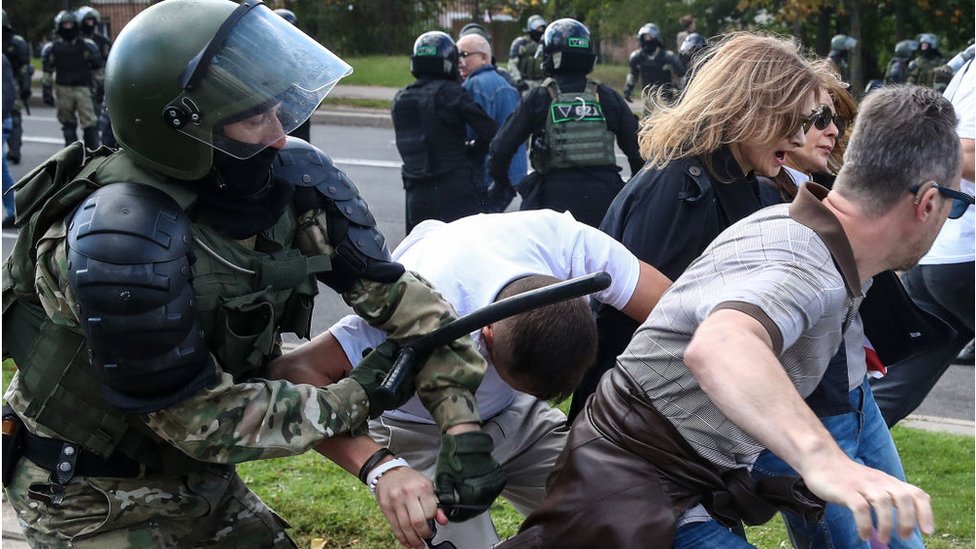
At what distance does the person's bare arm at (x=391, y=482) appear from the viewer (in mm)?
2318

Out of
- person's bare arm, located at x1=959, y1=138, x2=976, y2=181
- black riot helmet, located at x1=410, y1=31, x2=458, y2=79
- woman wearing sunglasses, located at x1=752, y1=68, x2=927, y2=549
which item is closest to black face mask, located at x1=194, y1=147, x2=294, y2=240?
woman wearing sunglasses, located at x1=752, y1=68, x2=927, y2=549

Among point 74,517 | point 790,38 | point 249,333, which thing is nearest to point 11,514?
point 74,517

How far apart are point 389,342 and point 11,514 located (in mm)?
2189

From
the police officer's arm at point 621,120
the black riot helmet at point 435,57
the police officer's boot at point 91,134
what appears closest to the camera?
the police officer's arm at point 621,120

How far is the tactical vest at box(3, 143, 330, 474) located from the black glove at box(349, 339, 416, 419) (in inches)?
7.3

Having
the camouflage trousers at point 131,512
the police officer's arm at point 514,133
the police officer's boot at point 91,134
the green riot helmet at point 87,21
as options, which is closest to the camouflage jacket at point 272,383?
the camouflage trousers at point 131,512

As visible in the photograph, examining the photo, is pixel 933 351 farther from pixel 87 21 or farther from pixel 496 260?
pixel 87 21

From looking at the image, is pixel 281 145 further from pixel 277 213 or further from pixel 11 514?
pixel 11 514

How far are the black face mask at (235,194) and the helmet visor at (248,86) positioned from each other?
47 mm

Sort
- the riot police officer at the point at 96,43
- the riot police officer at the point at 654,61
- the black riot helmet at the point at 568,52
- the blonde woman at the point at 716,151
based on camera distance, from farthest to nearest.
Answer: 1. the riot police officer at the point at 654,61
2. the riot police officer at the point at 96,43
3. the black riot helmet at the point at 568,52
4. the blonde woman at the point at 716,151

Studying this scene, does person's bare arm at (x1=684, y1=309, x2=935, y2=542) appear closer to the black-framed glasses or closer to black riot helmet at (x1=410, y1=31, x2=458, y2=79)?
the black-framed glasses

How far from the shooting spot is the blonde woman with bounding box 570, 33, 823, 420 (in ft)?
11.3

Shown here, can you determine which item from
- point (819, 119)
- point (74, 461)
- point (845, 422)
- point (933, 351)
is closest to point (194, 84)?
point (74, 461)

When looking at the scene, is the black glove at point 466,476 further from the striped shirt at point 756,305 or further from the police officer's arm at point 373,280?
the striped shirt at point 756,305
